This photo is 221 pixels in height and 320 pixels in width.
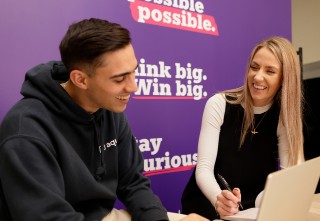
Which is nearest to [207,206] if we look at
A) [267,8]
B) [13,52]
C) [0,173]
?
[0,173]

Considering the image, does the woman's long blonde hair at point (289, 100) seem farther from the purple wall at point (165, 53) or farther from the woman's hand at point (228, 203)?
the purple wall at point (165, 53)

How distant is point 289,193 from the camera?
0.80 meters

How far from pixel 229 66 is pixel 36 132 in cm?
192

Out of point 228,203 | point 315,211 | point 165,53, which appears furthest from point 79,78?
point 165,53

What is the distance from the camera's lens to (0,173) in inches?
37.1

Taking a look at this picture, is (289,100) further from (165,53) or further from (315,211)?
(165,53)

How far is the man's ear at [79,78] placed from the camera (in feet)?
3.64

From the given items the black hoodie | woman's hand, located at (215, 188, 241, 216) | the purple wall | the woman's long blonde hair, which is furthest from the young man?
the woman's long blonde hair

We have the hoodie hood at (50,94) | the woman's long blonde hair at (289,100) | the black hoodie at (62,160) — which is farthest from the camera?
the woman's long blonde hair at (289,100)

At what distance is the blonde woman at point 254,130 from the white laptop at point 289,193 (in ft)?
2.11

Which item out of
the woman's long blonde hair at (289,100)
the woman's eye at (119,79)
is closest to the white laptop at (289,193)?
the woman's eye at (119,79)

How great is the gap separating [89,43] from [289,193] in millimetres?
695

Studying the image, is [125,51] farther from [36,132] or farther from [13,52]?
[13,52]

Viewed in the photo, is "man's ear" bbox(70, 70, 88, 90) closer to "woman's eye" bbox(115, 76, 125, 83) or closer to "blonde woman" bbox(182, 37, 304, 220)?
"woman's eye" bbox(115, 76, 125, 83)
